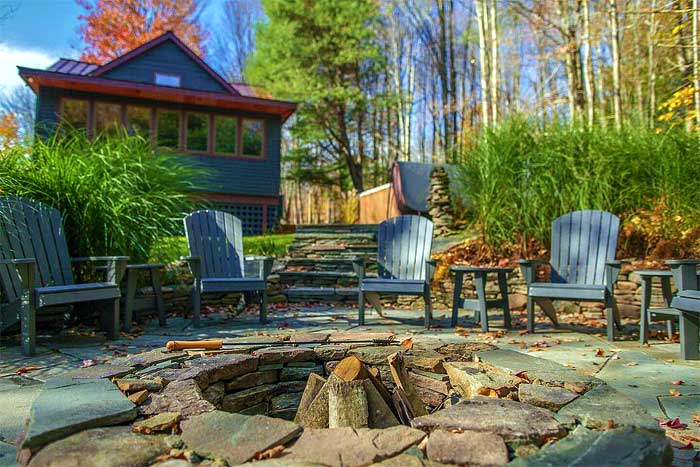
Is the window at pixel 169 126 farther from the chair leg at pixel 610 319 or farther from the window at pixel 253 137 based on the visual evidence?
the chair leg at pixel 610 319

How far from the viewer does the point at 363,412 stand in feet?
6.71

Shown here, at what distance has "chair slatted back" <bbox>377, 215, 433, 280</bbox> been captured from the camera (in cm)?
491

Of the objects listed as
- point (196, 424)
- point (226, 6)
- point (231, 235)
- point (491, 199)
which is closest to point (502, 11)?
point (491, 199)

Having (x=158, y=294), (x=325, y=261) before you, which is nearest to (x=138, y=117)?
(x=325, y=261)

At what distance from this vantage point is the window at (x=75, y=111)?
1170 centimetres

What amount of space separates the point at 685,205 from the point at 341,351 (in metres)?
4.21

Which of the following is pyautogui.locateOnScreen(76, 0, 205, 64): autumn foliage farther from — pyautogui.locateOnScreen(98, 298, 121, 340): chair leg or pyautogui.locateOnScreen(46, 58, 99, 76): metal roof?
pyautogui.locateOnScreen(98, 298, 121, 340): chair leg

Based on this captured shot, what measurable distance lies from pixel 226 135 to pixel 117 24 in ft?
27.3

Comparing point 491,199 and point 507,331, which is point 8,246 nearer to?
point 507,331

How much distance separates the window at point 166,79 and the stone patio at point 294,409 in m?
11.3

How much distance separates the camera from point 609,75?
12.1 m

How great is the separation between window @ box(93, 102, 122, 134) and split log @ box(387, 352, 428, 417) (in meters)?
11.5

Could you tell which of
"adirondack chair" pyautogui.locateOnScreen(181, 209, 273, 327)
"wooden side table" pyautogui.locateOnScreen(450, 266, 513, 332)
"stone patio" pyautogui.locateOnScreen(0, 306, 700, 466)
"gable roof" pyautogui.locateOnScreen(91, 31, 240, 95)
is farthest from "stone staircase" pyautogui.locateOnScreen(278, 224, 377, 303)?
"gable roof" pyautogui.locateOnScreen(91, 31, 240, 95)

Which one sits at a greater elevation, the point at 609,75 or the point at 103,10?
the point at 103,10
